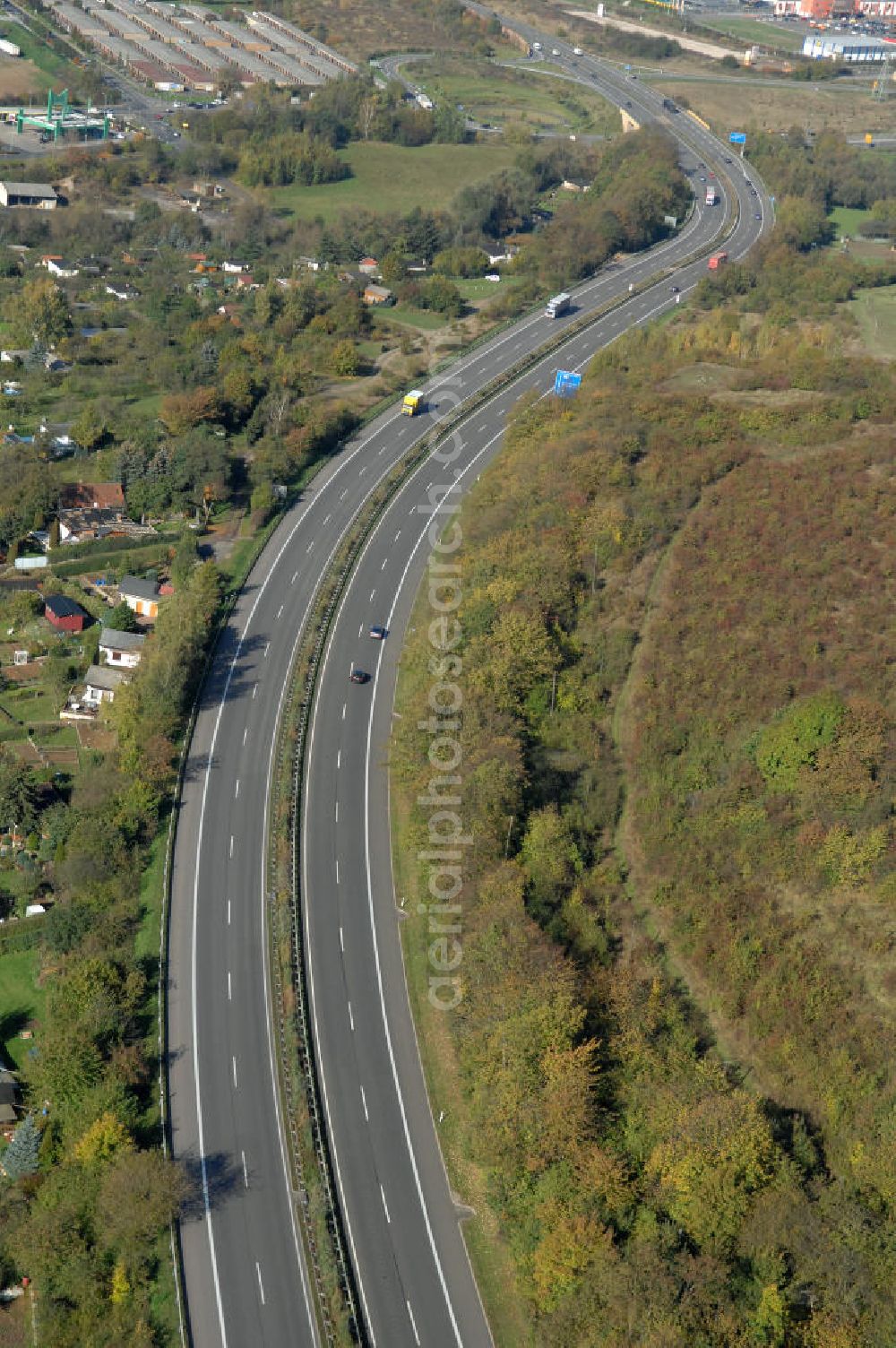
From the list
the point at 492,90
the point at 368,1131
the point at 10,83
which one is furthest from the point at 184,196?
the point at 368,1131

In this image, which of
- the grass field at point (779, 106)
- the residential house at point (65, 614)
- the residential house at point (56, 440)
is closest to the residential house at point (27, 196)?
the residential house at point (56, 440)

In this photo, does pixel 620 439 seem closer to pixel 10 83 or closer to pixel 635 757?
pixel 635 757

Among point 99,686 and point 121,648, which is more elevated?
point 121,648

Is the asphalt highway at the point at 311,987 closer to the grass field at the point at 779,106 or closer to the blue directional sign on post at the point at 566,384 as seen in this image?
the blue directional sign on post at the point at 566,384

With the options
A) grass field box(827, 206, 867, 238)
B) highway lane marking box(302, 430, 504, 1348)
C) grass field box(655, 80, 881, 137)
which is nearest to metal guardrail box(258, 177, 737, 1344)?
highway lane marking box(302, 430, 504, 1348)

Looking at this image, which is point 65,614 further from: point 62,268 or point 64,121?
point 64,121

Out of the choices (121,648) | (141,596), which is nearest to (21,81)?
(141,596)
